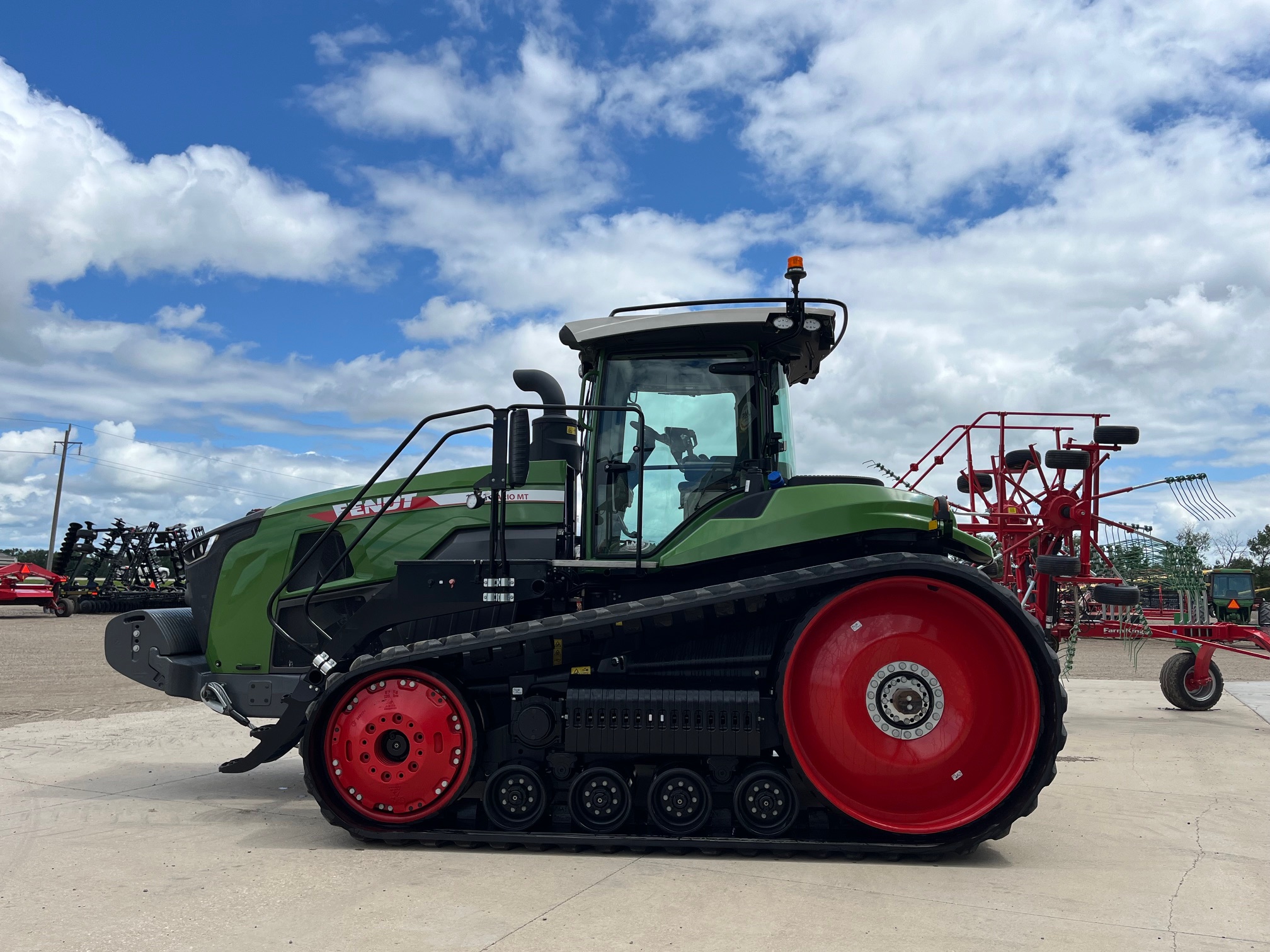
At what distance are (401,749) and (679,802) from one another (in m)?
1.51

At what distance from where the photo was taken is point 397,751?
16.6 feet

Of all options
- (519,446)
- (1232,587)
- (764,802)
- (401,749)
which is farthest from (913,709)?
(1232,587)

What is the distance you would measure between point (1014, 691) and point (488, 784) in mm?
2793

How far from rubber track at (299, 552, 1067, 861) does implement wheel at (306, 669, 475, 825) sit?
0.28ft

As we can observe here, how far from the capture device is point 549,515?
5.69 metres

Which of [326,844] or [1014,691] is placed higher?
[1014,691]

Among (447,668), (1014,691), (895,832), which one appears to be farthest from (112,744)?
(1014,691)

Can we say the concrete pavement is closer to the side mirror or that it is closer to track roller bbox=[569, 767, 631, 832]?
track roller bbox=[569, 767, 631, 832]

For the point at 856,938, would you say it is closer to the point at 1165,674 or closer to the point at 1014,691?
the point at 1014,691

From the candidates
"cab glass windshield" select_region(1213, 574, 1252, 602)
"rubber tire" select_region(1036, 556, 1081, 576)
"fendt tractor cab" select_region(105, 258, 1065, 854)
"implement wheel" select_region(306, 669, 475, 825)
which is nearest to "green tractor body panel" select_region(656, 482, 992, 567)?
"fendt tractor cab" select_region(105, 258, 1065, 854)

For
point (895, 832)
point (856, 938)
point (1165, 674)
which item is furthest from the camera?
point (1165, 674)

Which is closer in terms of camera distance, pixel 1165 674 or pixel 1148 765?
pixel 1148 765

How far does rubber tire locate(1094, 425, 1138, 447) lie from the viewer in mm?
10555

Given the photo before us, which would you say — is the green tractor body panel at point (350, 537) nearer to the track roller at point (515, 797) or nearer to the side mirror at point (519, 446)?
the side mirror at point (519, 446)
